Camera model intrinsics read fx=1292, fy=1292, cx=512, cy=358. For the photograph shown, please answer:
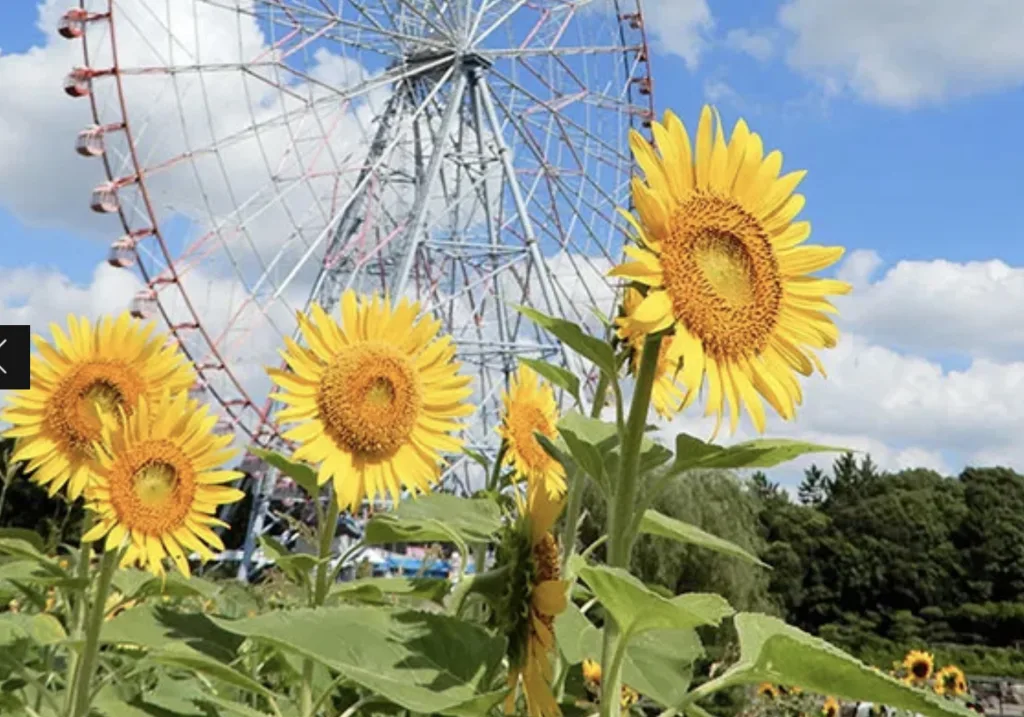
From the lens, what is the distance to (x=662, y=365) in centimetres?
129

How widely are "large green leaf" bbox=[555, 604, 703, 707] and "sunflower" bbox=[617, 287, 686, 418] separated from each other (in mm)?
198

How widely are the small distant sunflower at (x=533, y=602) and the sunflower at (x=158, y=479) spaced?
1.52 ft

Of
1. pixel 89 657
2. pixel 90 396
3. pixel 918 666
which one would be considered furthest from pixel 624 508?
pixel 918 666

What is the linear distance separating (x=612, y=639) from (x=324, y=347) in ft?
1.57

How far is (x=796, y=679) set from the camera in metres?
0.89

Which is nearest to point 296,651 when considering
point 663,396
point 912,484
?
point 663,396

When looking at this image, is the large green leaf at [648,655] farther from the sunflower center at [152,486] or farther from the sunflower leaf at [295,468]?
the sunflower center at [152,486]

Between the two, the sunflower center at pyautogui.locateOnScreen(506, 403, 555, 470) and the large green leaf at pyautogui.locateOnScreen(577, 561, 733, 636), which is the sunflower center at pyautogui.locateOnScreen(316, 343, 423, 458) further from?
the large green leaf at pyautogui.locateOnScreen(577, 561, 733, 636)

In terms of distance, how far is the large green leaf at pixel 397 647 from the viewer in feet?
2.67

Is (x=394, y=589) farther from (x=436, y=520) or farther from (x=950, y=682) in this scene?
(x=950, y=682)

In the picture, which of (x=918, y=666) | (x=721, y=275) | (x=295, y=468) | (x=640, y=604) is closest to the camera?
(x=640, y=604)

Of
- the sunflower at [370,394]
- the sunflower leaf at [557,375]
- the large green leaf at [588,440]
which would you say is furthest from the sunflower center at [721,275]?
the sunflower at [370,394]

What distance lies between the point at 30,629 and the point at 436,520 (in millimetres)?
681

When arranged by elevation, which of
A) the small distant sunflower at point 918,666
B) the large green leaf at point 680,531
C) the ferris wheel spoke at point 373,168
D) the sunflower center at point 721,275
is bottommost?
the small distant sunflower at point 918,666
